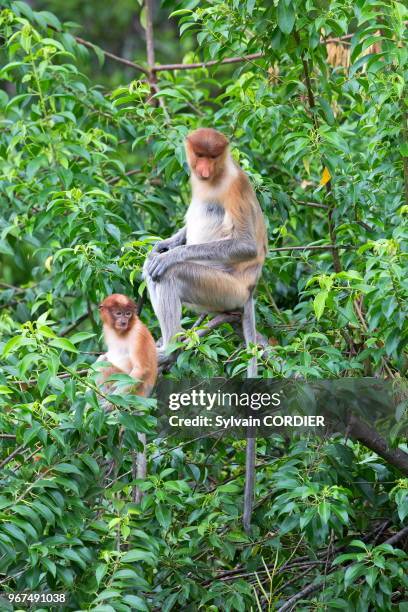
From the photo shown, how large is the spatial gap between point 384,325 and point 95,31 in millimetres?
10335

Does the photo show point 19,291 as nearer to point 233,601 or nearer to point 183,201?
point 183,201

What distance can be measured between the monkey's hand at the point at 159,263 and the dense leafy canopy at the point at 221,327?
0.31 ft

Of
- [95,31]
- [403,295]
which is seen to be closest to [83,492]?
[403,295]

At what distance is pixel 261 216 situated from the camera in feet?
19.2

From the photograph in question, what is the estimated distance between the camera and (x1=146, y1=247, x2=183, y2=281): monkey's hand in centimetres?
543

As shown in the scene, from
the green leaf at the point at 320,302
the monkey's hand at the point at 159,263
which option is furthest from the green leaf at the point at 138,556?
the monkey's hand at the point at 159,263

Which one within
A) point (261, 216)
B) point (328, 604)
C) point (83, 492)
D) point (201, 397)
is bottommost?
point (328, 604)

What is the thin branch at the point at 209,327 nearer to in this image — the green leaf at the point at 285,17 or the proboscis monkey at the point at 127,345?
the proboscis monkey at the point at 127,345

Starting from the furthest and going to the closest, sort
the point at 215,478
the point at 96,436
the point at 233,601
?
1. the point at 215,478
2. the point at 233,601
3. the point at 96,436

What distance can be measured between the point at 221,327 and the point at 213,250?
0.39 metres

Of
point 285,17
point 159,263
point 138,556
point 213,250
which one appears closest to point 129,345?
point 159,263

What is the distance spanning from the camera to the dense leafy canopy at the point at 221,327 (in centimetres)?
418

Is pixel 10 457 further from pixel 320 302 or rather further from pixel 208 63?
pixel 208 63

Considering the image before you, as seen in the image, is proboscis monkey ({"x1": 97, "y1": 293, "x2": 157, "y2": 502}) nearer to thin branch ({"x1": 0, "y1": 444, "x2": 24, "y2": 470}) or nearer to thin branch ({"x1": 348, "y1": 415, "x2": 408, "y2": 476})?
thin branch ({"x1": 0, "y1": 444, "x2": 24, "y2": 470})
